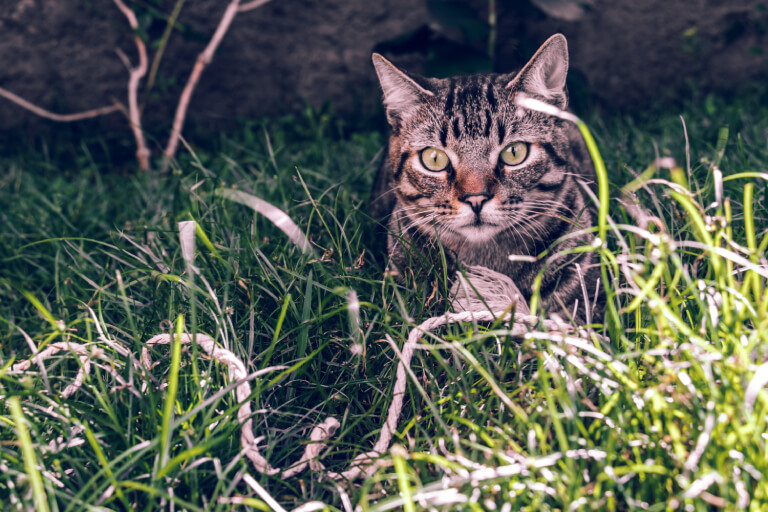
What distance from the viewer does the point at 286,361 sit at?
1312 millimetres

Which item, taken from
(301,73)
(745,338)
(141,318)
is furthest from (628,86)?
(141,318)

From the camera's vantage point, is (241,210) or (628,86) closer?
(241,210)

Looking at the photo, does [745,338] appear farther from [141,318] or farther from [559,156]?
[141,318]

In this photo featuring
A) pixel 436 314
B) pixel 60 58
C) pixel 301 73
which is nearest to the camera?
pixel 436 314

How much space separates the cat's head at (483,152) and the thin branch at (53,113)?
189 centimetres

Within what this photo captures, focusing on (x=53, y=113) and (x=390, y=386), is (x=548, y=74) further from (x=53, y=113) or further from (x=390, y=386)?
(x=53, y=113)

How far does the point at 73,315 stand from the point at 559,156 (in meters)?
1.42

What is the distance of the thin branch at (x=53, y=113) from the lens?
2.78m

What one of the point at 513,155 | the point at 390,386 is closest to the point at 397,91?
the point at 513,155

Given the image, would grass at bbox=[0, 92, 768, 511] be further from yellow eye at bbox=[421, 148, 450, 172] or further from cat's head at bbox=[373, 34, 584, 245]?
yellow eye at bbox=[421, 148, 450, 172]

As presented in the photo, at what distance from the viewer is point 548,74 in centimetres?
156

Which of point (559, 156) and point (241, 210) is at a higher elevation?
point (559, 156)

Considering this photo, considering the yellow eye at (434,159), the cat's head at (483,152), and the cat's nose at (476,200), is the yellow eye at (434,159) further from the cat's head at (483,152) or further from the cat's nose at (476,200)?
the cat's nose at (476,200)

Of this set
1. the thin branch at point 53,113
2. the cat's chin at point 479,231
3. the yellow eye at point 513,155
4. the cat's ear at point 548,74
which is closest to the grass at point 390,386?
the cat's chin at point 479,231
